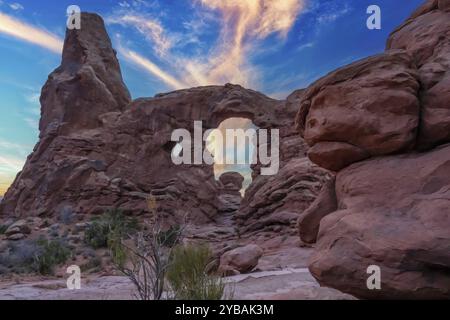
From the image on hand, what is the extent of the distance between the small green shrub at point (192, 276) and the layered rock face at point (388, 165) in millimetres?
1760

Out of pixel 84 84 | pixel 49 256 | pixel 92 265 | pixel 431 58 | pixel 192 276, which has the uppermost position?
pixel 84 84

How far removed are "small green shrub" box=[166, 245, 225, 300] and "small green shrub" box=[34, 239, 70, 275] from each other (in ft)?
29.2

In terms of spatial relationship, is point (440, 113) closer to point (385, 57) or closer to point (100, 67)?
point (385, 57)

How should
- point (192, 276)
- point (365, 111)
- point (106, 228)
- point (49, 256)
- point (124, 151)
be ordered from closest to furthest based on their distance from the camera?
point (365, 111)
point (192, 276)
point (49, 256)
point (106, 228)
point (124, 151)

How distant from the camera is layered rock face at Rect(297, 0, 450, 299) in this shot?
16.5ft

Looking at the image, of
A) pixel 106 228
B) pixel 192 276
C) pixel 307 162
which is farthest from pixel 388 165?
pixel 106 228

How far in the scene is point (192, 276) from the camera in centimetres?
707

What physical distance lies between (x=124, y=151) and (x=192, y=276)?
75.2 feet

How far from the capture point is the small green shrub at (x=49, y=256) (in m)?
14.4

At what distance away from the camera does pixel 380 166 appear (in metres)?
6.43

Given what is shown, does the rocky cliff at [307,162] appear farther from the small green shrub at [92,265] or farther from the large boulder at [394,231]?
the small green shrub at [92,265]

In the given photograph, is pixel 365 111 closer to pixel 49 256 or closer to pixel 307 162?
pixel 49 256

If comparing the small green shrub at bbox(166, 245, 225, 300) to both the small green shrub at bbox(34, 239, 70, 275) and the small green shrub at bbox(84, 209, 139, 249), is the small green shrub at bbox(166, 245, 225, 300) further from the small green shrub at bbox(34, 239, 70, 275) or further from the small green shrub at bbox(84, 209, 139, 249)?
the small green shrub at bbox(34, 239, 70, 275)
